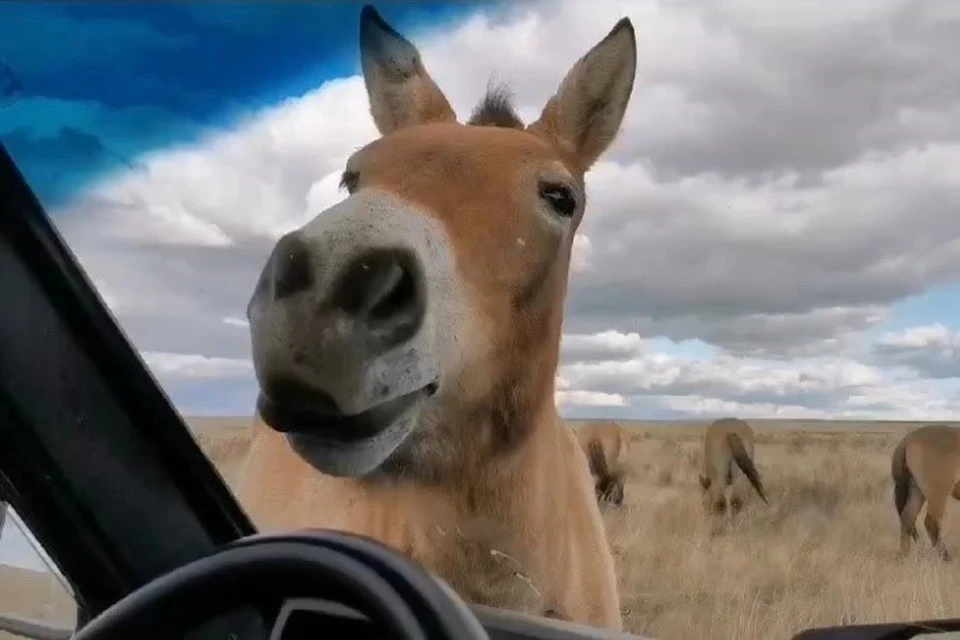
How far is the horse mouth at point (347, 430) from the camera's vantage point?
1.59 meters

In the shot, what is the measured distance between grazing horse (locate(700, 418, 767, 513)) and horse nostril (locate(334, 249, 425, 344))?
614 mm

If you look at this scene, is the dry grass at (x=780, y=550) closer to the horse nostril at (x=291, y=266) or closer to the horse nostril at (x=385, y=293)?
the horse nostril at (x=385, y=293)

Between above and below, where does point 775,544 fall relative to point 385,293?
below

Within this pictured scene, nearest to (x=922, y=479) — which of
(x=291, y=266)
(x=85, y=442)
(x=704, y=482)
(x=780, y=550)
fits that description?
(x=704, y=482)

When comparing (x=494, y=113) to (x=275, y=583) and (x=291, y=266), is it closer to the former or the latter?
(x=291, y=266)

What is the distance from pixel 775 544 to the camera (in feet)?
6.33

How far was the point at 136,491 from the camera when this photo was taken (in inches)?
55.2

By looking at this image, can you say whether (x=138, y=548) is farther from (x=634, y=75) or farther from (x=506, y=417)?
(x=634, y=75)

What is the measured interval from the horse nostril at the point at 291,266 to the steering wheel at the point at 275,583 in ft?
2.13

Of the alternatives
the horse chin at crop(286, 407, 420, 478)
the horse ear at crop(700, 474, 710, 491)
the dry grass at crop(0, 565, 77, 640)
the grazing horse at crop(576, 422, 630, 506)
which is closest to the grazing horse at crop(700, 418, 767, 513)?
the horse ear at crop(700, 474, 710, 491)

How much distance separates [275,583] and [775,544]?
51.7 inches

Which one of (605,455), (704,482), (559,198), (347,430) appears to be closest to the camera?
(347,430)

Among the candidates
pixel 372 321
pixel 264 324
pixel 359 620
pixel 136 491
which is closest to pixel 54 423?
pixel 136 491

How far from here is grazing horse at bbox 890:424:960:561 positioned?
200 cm
